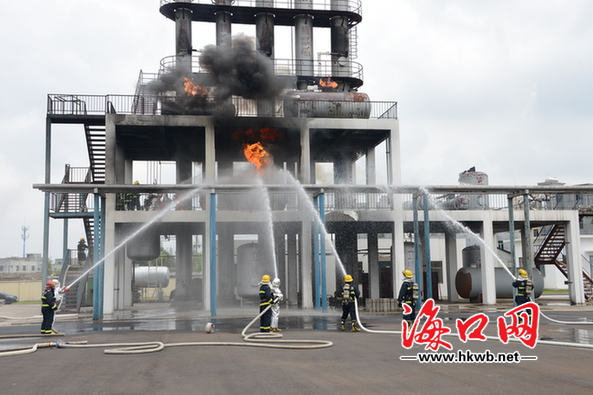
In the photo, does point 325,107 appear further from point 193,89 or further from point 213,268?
point 213,268

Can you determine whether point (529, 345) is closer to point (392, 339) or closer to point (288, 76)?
point (392, 339)

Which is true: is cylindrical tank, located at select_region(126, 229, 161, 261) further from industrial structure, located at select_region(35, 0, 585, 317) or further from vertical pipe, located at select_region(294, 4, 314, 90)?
vertical pipe, located at select_region(294, 4, 314, 90)

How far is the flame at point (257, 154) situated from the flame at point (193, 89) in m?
3.77

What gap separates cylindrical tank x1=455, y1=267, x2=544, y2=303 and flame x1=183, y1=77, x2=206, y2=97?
17186 mm

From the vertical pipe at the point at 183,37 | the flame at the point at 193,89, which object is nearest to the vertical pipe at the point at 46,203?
the flame at the point at 193,89

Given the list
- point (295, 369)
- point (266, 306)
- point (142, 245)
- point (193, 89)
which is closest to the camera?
point (295, 369)

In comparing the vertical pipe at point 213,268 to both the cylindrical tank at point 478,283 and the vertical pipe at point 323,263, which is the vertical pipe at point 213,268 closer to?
the vertical pipe at point 323,263

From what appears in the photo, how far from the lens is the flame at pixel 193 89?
27972 mm

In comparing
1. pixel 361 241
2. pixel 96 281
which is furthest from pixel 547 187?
pixel 361 241

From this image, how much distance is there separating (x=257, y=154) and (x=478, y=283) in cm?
1385

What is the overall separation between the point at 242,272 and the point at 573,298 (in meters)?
17.0

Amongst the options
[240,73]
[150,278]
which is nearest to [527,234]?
[240,73]

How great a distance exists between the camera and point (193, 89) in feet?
92.9

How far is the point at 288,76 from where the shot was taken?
3155 centimetres
